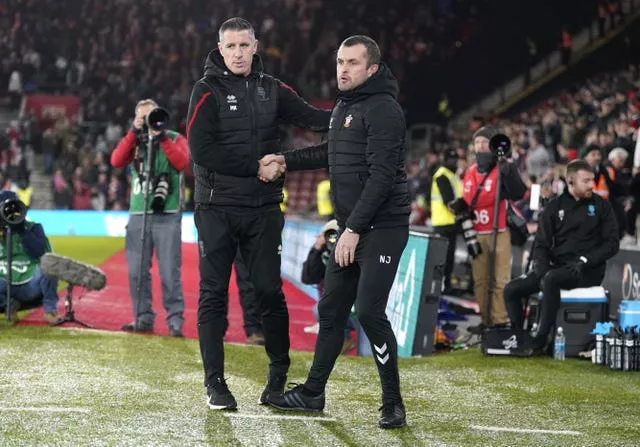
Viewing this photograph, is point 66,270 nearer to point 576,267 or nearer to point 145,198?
point 145,198

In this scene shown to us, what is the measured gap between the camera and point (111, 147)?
3350 centimetres

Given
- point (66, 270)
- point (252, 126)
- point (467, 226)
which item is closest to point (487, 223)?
point (467, 226)

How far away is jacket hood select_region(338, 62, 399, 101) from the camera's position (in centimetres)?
598

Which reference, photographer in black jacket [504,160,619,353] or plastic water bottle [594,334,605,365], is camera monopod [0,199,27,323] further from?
plastic water bottle [594,334,605,365]

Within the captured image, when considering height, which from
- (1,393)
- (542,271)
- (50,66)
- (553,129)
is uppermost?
(50,66)

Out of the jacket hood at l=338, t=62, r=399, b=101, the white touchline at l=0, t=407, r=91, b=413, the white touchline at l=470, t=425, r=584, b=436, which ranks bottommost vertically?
the white touchline at l=0, t=407, r=91, b=413

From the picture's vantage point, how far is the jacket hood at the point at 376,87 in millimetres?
5977

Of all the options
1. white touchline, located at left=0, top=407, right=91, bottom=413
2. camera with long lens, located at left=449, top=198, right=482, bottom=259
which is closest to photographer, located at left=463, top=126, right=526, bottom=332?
camera with long lens, located at left=449, top=198, right=482, bottom=259

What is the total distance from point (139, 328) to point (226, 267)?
4.18m

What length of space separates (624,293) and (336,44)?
24864mm

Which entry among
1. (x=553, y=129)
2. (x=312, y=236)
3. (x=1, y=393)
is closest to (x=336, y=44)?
(x=553, y=129)

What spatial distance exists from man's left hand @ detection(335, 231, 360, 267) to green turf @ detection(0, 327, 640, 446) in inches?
34.8

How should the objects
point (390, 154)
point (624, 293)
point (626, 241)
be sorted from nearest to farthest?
point (390, 154) → point (624, 293) → point (626, 241)

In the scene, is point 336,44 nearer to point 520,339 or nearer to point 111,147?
point 111,147
